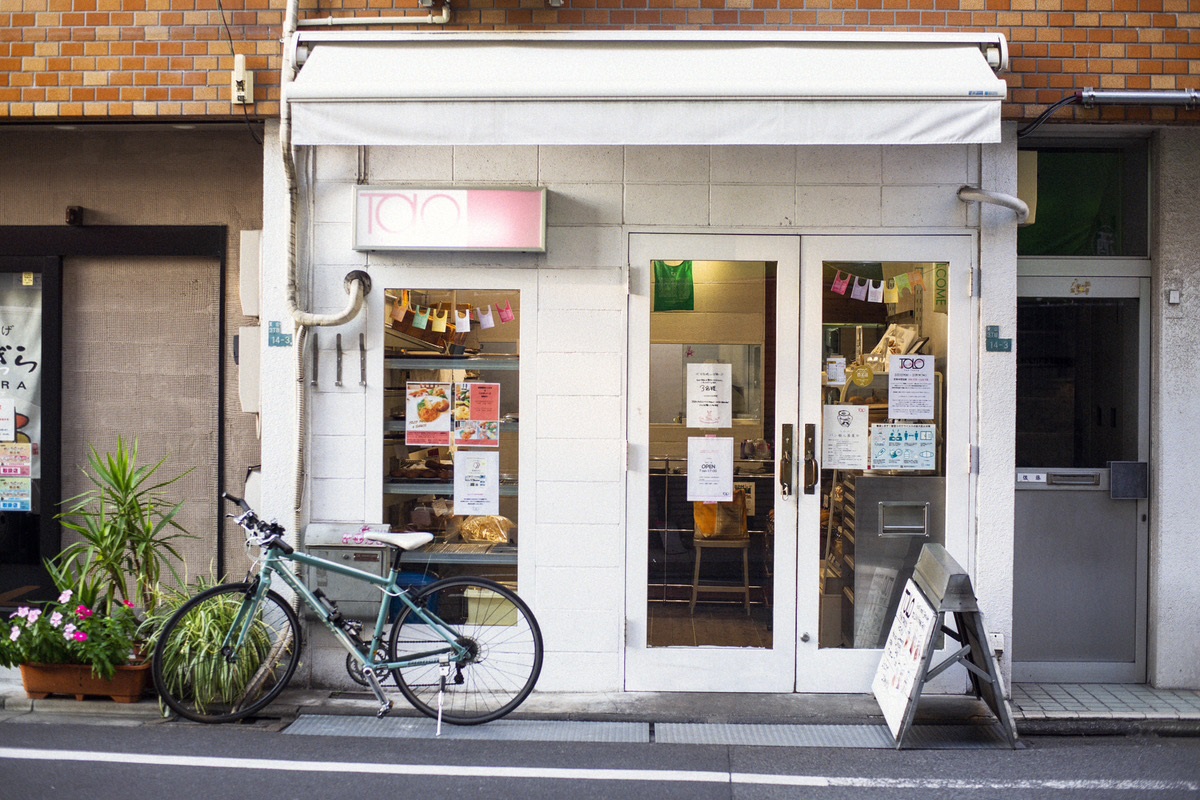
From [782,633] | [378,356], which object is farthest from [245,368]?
[782,633]

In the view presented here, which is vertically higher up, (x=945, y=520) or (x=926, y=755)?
(x=945, y=520)

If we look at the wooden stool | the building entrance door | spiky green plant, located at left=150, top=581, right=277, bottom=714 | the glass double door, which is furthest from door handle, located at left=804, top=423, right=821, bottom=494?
spiky green plant, located at left=150, top=581, right=277, bottom=714

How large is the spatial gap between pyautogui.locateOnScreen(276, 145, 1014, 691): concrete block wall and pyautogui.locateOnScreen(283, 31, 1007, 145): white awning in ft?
2.13

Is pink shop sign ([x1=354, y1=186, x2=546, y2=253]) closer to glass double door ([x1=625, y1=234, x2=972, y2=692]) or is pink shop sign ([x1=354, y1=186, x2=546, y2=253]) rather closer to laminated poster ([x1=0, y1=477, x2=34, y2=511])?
glass double door ([x1=625, y1=234, x2=972, y2=692])

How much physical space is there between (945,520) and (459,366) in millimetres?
3111

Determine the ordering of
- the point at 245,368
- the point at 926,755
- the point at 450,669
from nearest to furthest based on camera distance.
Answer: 1. the point at 926,755
2. the point at 450,669
3. the point at 245,368

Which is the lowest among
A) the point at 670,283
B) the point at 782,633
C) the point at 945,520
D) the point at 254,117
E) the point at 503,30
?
the point at 782,633

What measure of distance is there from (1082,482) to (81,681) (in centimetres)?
619

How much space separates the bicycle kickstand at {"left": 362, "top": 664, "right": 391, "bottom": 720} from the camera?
16.6 feet

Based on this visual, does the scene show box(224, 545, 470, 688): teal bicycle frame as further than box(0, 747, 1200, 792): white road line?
Yes

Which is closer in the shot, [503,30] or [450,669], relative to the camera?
[450,669]

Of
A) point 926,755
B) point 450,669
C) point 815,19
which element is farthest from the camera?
point 815,19

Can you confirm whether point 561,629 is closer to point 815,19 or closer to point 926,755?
point 926,755

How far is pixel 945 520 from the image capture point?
5.74 m
